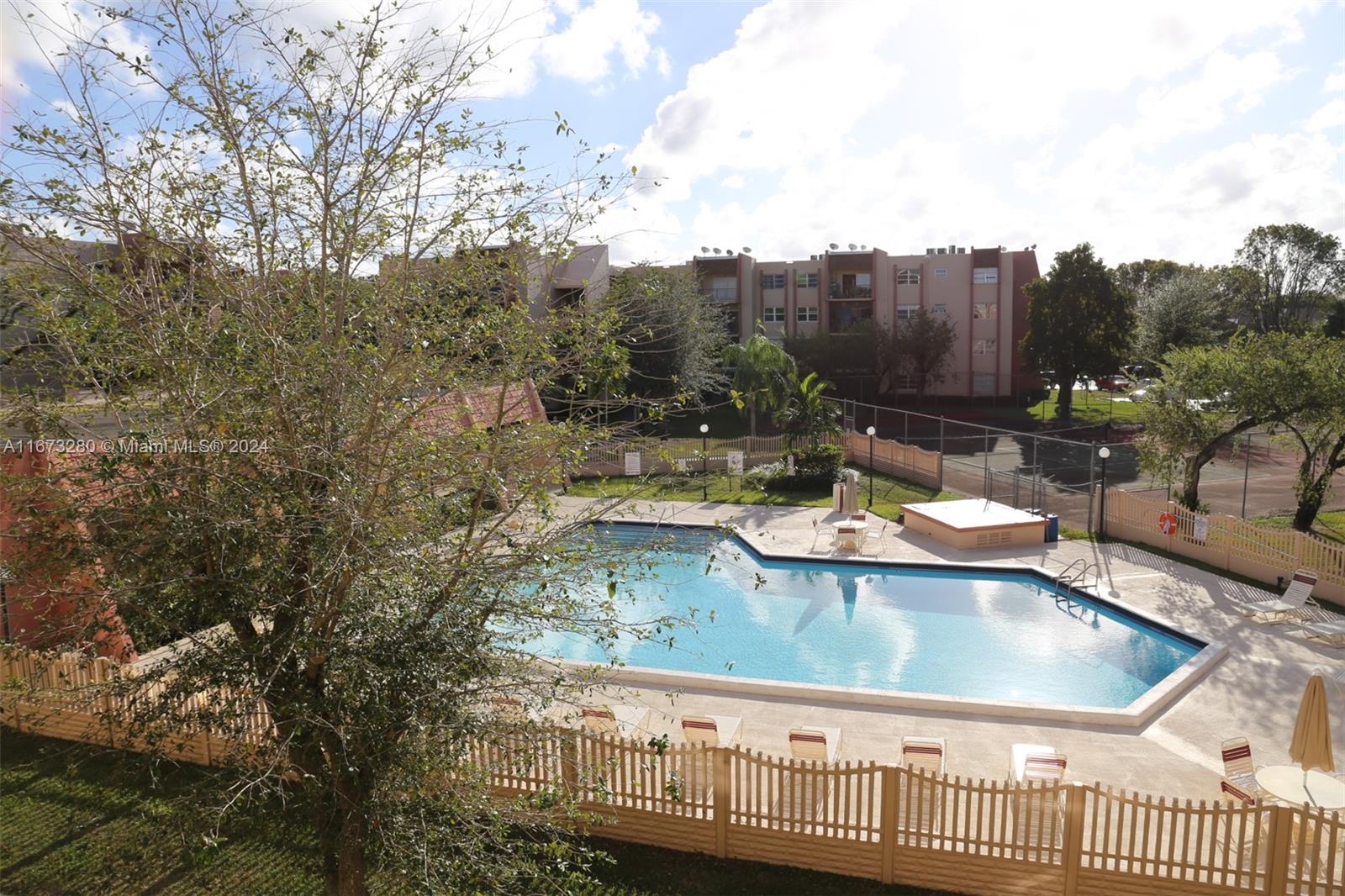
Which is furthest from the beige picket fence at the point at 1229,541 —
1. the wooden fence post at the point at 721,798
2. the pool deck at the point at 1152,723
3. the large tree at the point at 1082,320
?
the large tree at the point at 1082,320

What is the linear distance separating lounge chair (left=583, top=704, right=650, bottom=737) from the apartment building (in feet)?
124

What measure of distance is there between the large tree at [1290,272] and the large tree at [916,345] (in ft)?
91.3

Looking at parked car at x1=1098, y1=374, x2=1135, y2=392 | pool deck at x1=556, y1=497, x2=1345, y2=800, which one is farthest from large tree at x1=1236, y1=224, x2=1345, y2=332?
pool deck at x1=556, y1=497, x2=1345, y2=800

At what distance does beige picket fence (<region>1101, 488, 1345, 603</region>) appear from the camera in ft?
47.9

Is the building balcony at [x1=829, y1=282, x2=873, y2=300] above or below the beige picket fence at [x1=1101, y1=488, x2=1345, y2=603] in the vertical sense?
above

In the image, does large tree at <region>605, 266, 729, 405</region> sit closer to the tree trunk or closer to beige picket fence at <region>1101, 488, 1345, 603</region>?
the tree trunk

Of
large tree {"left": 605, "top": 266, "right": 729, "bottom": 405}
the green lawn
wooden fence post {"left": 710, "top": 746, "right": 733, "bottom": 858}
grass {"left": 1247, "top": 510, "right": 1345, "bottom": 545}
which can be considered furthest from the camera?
A: the green lawn

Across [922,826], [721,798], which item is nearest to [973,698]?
[922,826]

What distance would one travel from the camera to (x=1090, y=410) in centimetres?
4731

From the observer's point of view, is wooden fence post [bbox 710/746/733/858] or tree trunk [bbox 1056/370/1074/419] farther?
tree trunk [bbox 1056/370/1074/419]

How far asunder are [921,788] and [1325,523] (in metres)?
18.5

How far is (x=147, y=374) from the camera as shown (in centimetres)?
577

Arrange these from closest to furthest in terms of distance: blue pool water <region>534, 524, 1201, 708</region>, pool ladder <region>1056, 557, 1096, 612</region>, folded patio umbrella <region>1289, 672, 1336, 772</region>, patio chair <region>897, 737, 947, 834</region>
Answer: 1. patio chair <region>897, 737, 947, 834</region>
2. folded patio umbrella <region>1289, 672, 1336, 772</region>
3. blue pool water <region>534, 524, 1201, 708</region>
4. pool ladder <region>1056, 557, 1096, 612</region>

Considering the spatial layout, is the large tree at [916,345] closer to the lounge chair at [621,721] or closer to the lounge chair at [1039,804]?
the lounge chair at [621,721]
